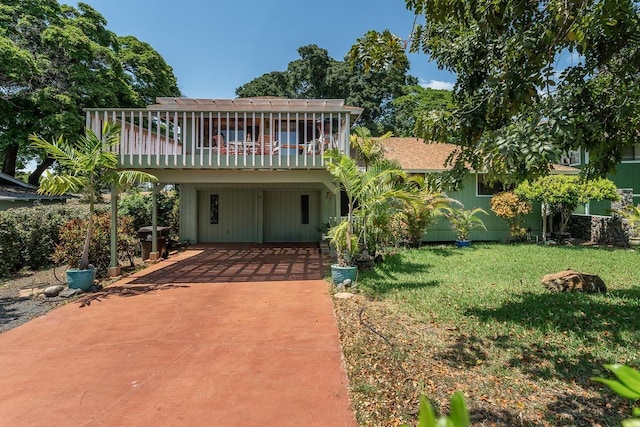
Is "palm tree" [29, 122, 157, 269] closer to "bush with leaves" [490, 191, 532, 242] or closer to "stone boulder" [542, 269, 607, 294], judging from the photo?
"stone boulder" [542, 269, 607, 294]

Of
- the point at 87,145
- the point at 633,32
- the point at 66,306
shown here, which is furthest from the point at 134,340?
the point at 633,32

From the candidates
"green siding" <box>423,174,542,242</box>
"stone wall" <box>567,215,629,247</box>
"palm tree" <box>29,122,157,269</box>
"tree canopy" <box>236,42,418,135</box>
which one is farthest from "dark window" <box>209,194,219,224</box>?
"tree canopy" <box>236,42,418,135</box>

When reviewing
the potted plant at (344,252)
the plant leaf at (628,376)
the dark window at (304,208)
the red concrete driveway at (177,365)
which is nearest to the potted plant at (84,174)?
the red concrete driveway at (177,365)

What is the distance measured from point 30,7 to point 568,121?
71.0ft

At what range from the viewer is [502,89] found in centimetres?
384

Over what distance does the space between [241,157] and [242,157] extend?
0.10 feet

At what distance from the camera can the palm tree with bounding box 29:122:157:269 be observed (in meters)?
6.62

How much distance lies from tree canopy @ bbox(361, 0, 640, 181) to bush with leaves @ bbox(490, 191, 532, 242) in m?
7.40

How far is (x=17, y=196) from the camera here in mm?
13250

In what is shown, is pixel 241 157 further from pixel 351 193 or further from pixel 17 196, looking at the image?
pixel 17 196

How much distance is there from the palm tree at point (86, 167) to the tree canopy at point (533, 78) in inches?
222

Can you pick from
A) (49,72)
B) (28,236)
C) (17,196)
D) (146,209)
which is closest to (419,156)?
(146,209)

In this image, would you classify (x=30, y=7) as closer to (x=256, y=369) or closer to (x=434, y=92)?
(x=256, y=369)

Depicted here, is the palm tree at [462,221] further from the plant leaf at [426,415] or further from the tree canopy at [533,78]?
the plant leaf at [426,415]
